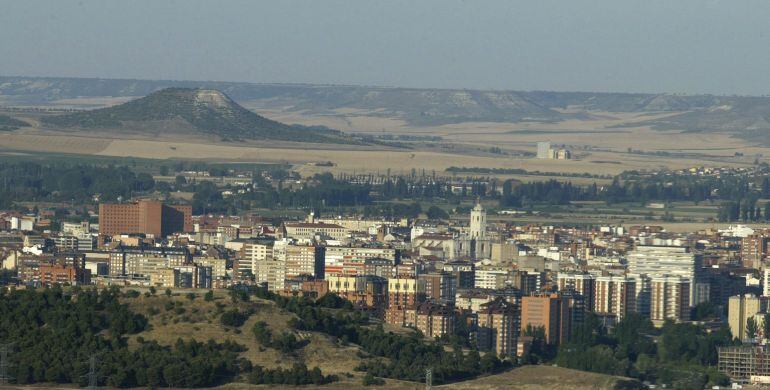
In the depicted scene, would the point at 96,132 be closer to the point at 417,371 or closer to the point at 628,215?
the point at 628,215

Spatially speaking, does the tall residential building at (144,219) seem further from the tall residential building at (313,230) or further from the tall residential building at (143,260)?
the tall residential building at (143,260)

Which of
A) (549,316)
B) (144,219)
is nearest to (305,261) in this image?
(549,316)

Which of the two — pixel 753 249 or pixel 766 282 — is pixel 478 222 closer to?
pixel 753 249

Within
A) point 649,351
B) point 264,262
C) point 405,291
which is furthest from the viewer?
point 264,262

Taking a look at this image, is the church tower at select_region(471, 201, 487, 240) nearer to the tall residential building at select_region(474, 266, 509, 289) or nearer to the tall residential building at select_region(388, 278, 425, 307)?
the tall residential building at select_region(474, 266, 509, 289)

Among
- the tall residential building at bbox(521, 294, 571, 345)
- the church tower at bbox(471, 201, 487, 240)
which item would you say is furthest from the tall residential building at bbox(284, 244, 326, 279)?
the church tower at bbox(471, 201, 487, 240)

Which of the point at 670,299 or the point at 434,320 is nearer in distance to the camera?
the point at 434,320

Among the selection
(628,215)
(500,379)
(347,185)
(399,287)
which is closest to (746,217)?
(628,215)
